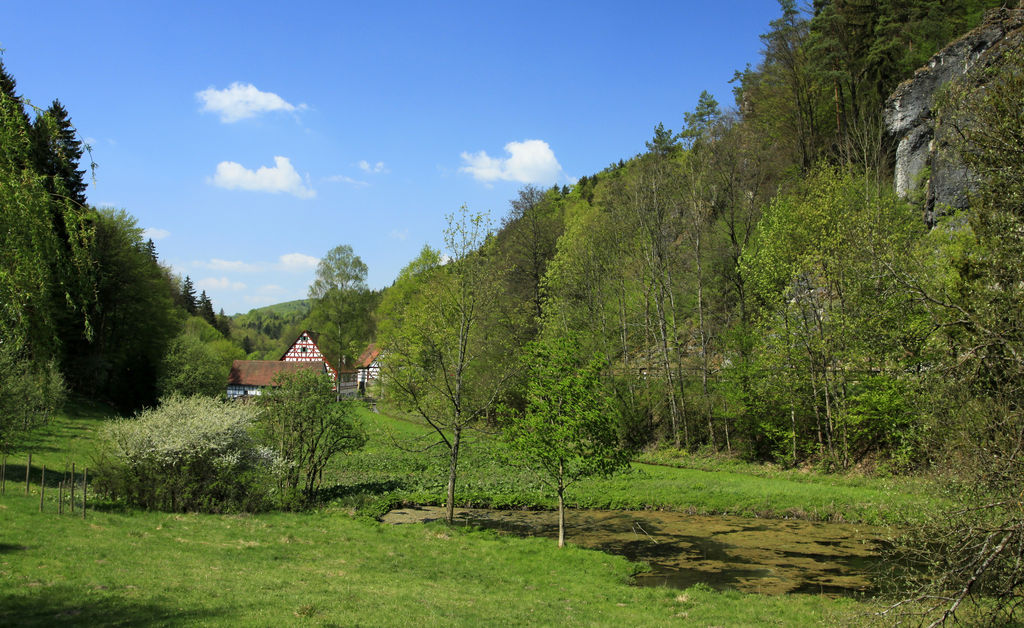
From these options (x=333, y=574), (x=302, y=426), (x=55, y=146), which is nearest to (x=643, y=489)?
(x=302, y=426)

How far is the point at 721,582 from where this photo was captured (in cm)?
1619

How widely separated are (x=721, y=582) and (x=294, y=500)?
1653 cm

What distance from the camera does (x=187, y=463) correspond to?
21.4 m

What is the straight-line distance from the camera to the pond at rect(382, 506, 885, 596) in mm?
16266

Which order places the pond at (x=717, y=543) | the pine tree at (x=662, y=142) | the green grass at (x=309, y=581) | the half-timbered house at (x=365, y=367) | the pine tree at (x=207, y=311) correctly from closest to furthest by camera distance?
the green grass at (x=309, y=581) < the pond at (x=717, y=543) < the pine tree at (x=662, y=142) < the half-timbered house at (x=365, y=367) < the pine tree at (x=207, y=311)

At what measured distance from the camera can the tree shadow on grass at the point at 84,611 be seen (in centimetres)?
969

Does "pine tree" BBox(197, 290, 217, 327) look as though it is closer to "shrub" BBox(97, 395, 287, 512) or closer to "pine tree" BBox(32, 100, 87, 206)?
"shrub" BBox(97, 395, 287, 512)

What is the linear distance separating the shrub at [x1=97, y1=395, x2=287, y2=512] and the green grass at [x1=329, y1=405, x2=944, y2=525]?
186 inches

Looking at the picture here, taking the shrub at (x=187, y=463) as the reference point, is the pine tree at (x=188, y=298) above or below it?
above

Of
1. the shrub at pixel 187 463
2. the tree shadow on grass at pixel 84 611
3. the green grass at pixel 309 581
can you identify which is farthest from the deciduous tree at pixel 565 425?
the tree shadow on grass at pixel 84 611

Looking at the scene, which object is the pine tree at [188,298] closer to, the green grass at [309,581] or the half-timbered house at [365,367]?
the half-timbered house at [365,367]

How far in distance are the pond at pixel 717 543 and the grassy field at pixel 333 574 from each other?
53.7 inches

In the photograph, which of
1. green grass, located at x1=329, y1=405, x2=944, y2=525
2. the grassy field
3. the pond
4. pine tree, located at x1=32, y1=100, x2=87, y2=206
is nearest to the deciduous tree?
green grass, located at x1=329, y1=405, x2=944, y2=525

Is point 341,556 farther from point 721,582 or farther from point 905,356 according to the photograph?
point 905,356
